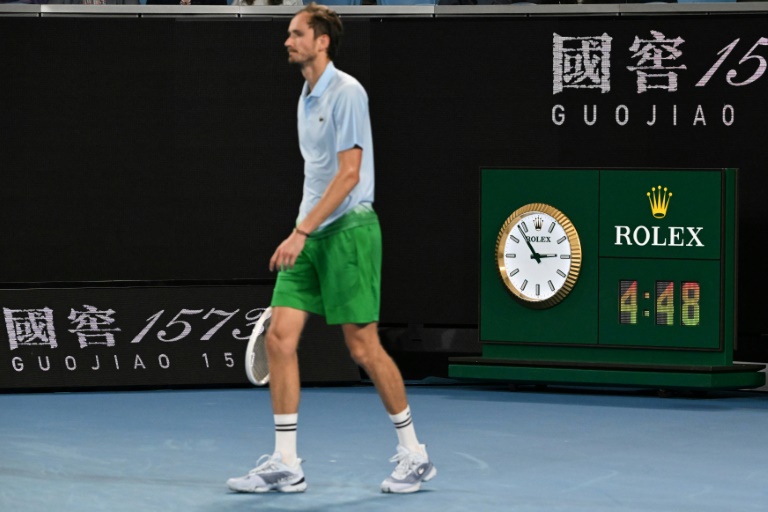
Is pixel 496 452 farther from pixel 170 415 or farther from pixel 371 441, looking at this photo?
pixel 170 415

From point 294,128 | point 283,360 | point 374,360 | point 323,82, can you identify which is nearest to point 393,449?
point 374,360

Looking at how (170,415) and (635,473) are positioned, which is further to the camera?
(170,415)

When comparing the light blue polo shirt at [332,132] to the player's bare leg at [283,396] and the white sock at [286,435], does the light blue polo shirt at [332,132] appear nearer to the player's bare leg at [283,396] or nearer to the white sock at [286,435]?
the player's bare leg at [283,396]

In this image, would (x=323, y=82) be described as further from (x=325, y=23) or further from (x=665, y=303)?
(x=665, y=303)

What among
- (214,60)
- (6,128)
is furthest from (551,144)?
(6,128)

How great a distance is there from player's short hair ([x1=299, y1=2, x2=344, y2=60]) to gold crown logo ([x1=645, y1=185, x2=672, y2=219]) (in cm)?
319

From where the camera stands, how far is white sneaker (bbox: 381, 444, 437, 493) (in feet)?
17.0

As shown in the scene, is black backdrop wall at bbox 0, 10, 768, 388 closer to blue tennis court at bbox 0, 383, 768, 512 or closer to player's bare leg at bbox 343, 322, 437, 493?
blue tennis court at bbox 0, 383, 768, 512

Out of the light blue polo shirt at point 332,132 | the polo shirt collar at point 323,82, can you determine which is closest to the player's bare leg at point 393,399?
the light blue polo shirt at point 332,132

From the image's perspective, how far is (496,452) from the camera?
20.5 feet

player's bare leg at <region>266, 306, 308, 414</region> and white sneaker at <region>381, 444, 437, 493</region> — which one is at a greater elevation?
player's bare leg at <region>266, 306, 308, 414</region>

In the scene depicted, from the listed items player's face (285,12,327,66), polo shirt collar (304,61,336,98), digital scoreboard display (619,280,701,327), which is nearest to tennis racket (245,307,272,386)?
polo shirt collar (304,61,336,98)

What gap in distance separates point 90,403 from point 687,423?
339cm

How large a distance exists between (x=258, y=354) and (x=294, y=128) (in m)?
3.56
